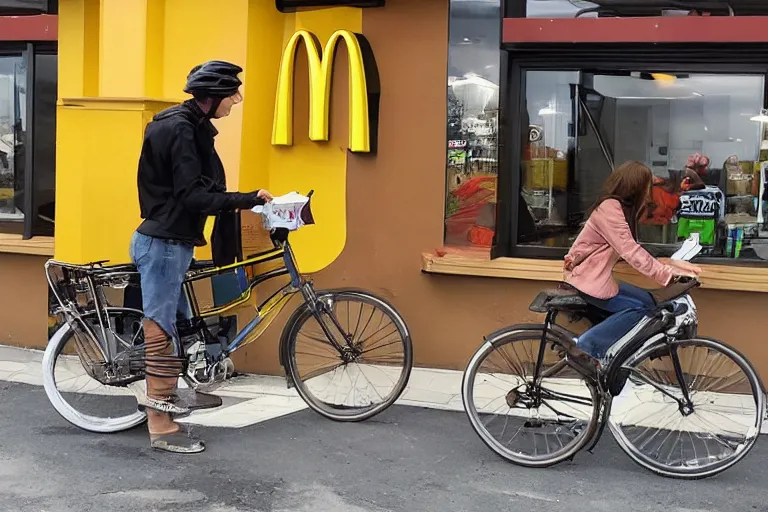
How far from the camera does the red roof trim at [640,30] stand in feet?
18.9

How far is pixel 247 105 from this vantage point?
6.37 m

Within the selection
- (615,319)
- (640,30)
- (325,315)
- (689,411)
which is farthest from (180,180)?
(640,30)

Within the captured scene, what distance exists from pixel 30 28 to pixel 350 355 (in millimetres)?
4059

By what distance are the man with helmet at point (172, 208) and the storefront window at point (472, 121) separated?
6.39 ft

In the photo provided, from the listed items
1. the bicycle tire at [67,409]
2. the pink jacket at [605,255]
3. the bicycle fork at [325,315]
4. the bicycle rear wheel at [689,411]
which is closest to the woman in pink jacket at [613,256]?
the pink jacket at [605,255]

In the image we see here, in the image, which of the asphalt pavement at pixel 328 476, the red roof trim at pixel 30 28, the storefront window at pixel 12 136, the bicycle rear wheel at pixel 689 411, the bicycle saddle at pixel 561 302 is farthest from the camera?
the storefront window at pixel 12 136

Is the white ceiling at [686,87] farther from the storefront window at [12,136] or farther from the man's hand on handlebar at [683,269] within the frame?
the storefront window at [12,136]

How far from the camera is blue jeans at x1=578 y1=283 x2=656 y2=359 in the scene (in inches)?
177

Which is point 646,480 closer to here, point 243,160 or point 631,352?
point 631,352

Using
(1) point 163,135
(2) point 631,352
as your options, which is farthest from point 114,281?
(2) point 631,352

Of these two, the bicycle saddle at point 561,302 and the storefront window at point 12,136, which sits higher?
the storefront window at point 12,136

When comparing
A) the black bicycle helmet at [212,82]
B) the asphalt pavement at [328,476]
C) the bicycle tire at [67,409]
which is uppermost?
the black bicycle helmet at [212,82]

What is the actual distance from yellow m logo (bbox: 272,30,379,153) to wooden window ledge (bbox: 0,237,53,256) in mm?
2240

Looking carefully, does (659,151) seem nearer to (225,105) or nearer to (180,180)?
(225,105)
